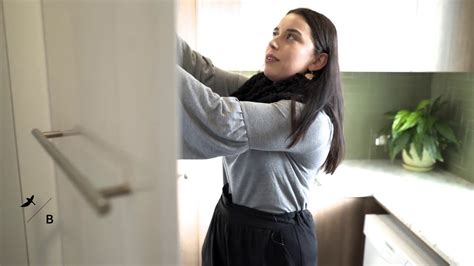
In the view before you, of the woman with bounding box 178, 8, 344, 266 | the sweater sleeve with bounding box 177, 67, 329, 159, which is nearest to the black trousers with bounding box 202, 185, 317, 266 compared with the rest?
the woman with bounding box 178, 8, 344, 266

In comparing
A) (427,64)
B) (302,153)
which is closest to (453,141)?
(427,64)

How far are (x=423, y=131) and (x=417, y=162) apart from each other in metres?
0.20

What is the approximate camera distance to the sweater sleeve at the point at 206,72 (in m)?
1.11

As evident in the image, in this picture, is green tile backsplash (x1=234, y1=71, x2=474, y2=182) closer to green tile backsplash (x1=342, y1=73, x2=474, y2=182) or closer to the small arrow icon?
green tile backsplash (x1=342, y1=73, x2=474, y2=182)

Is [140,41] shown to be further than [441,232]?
No

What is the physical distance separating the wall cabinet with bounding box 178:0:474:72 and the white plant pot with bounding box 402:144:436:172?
47cm

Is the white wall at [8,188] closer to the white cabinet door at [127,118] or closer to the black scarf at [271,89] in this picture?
the white cabinet door at [127,118]

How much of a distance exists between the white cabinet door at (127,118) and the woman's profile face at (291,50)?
1.73ft

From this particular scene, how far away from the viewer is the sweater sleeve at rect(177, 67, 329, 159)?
756 mm

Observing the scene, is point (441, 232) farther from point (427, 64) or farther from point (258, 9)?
point (258, 9)

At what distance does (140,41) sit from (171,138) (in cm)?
12

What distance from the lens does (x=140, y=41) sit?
0.47 m

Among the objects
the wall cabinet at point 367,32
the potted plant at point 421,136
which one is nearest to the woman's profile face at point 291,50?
the wall cabinet at point 367,32

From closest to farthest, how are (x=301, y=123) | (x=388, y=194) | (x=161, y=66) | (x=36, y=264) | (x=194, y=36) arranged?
(x=161, y=66), (x=301, y=123), (x=36, y=264), (x=194, y=36), (x=388, y=194)
